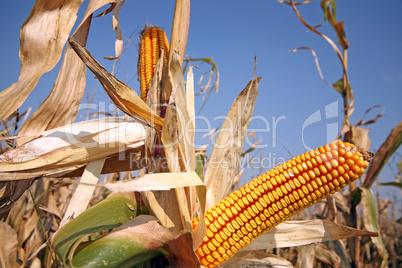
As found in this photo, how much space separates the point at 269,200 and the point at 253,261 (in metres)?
0.50

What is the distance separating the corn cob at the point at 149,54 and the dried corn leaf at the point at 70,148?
444 mm

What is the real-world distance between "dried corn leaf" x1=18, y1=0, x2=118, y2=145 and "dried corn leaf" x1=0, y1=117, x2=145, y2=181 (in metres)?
0.12

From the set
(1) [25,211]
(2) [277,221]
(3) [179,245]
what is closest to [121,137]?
(3) [179,245]

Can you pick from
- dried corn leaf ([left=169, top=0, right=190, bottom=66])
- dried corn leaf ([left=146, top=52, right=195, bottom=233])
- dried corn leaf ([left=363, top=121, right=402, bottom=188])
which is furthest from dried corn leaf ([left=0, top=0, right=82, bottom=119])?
dried corn leaf ([left=363, top=121, right=402, bottom=188])

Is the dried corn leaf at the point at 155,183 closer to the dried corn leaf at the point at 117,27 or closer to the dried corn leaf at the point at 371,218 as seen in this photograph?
the dried corn leaf at the point at 117,27

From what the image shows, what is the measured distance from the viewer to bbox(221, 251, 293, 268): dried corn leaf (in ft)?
5.46

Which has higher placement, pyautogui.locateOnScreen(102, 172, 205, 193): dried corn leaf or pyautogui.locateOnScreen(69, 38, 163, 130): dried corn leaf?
pyautogui.locateOnScreen(69, 38, 163, 130): dried corn leaf

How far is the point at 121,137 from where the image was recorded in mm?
1809

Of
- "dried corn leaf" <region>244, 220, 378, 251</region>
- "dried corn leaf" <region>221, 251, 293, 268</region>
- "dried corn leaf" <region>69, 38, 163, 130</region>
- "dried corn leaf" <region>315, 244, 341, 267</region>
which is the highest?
"dried corn leaf" <region>69, 38, 163, 130</region>

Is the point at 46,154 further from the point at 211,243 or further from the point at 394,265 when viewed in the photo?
the point at 394,265

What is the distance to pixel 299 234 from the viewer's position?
179 cm

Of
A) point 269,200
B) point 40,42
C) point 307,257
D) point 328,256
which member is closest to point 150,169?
point 269,200

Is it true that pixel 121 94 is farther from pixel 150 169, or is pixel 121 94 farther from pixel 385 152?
pixel 385 152

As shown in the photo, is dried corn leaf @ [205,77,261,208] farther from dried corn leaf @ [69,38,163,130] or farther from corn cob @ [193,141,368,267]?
dried corn leaf @ [69,38,163,130]
